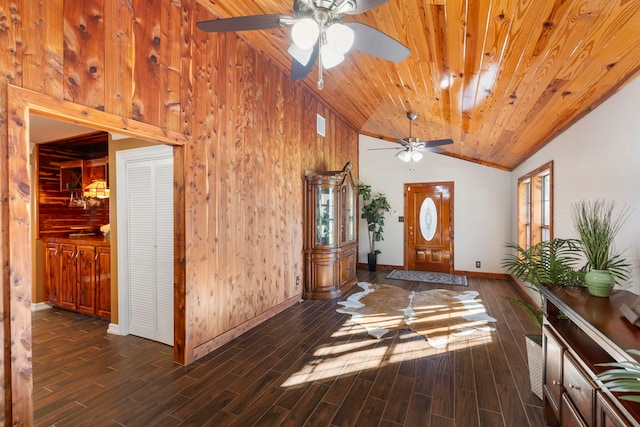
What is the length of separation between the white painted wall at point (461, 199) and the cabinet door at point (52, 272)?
595 cm

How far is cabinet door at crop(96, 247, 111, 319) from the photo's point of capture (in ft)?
12.5

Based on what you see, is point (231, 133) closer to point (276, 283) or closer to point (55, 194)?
point (276, 283)

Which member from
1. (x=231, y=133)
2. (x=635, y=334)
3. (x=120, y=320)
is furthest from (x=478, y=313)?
(x=120, y=320)

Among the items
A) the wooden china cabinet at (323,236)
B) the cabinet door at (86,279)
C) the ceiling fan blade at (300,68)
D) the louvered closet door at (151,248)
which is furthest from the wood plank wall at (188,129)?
the cabinet door at (86,279)

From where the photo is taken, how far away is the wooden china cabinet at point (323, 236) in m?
4.93

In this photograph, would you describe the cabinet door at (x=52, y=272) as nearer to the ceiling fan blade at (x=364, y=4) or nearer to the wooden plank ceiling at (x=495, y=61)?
the wooden plank ceiling at (x=495, y=61)

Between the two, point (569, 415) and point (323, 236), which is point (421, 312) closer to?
point (323, 236)

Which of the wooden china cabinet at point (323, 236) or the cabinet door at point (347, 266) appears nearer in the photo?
the wooden china cabinet at point (323, 236)

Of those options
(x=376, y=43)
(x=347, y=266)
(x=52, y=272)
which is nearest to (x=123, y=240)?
(x=52, y=272)

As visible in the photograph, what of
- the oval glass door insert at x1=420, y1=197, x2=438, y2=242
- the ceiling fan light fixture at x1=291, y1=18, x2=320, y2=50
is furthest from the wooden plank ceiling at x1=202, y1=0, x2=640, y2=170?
the oval glass door insert at x1=420, y1=197, x2=438, y2=242

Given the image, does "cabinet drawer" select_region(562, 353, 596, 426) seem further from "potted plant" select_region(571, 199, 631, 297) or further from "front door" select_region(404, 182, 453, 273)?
"front door" select_region(404, 182, 453, 273)

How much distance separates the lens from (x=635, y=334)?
1.26m

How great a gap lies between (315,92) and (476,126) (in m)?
2.62

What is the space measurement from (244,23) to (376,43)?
0.84m
